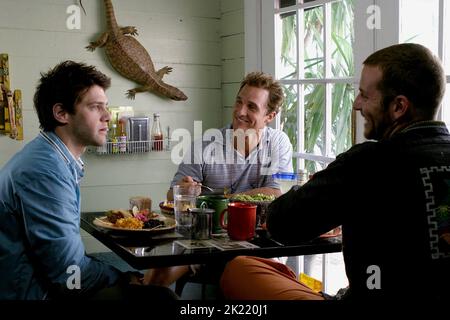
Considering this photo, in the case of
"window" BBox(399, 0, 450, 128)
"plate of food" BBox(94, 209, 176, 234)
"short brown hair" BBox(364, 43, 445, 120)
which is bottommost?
"plate of food" BBox(94, 209, 176, 234)

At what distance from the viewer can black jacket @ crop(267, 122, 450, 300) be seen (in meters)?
1.32

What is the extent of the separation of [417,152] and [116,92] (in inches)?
109

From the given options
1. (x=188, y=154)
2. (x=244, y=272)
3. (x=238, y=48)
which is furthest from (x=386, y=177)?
(x=238, y=48)

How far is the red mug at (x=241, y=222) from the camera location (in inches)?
74.1

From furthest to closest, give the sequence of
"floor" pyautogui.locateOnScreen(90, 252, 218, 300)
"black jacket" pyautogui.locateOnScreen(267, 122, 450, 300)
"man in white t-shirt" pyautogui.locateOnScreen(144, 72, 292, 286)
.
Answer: "floor" pyautogui.locateOnScreen(90, 252, 218, 300), "man in white t-shirt" pyautogui.locateOnScreen(144, 72, 292, 286), "black jacket" pyautogui.locateOnScreen(267, 122, 450, 300)

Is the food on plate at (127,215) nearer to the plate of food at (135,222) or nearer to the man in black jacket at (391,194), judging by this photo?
the plate of food at (135,222)

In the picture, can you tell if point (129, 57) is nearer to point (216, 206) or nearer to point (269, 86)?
point (269, 86)

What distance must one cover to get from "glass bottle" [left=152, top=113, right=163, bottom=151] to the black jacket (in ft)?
8.18

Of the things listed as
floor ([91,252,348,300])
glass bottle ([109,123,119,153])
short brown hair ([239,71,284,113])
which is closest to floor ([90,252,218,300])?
floor ([91,252,348,300])

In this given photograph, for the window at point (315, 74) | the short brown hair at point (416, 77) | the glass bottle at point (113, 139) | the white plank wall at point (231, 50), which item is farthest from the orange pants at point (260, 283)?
the white plank wall at point (231, 50)

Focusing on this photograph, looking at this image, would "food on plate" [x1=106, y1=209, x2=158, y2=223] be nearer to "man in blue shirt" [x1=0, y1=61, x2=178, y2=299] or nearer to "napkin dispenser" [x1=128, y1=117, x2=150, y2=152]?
"man in blue shirt" [x1=0, y1=61, x2=178, y2=299]

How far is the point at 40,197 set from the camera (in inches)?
66.8

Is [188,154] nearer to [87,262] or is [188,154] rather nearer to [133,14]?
[87,262]

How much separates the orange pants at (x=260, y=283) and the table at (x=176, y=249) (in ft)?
0.42
